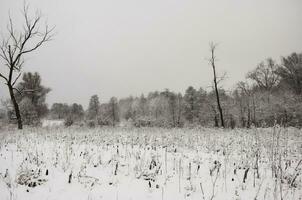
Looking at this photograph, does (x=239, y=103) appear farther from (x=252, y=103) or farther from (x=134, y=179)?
(x=134, y=179)

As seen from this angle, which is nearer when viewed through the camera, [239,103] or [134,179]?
[134,179]

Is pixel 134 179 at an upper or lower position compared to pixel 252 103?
lower

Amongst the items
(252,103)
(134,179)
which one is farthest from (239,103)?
(134,179)

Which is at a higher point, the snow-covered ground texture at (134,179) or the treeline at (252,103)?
the treeline at (252,103)

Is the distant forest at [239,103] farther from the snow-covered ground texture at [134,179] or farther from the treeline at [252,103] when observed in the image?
the snow-covered ground texture at [134,179]

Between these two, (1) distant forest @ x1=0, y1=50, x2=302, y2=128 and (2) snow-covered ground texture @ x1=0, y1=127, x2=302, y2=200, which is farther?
(1) distant forest @ x1=0, y1=50, x2=302, y2=128

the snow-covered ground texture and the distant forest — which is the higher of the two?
the distant forest

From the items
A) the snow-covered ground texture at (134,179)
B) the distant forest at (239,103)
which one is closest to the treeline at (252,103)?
the distant forest at (239,103)

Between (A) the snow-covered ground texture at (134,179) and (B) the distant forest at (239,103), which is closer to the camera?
(A) the snow-covered ground texture at (134,179)

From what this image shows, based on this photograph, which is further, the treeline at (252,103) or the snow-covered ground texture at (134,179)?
the treeline at (252,103)

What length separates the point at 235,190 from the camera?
198 inches

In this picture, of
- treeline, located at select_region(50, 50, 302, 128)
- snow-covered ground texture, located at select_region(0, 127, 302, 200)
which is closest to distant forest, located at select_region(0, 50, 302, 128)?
treeline, located at select_region(50, 50, 302, 128)

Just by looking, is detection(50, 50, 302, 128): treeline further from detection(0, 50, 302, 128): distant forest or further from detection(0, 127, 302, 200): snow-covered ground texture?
detection(0, 127, 302, 200): snow-covered ground texture

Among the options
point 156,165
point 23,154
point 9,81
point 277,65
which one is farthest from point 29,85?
point 277,65
